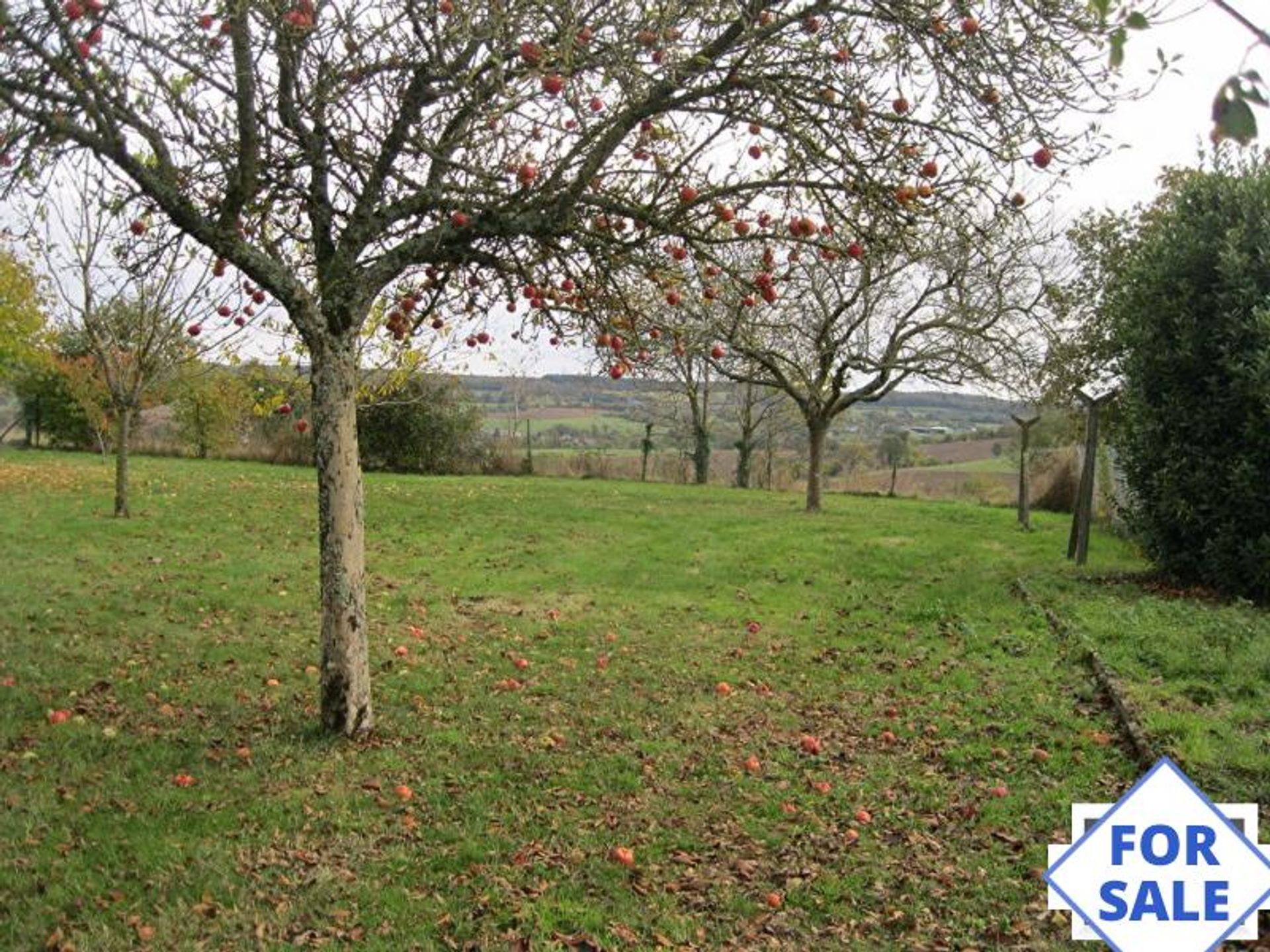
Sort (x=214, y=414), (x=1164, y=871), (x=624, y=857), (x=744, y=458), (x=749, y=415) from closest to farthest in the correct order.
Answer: (x=1164, y=871) < (x=624, y=857) < (x=214, y=414) < (x=744, y=458) < (x=749, y=415)

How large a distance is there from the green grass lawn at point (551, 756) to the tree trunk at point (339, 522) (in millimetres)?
453

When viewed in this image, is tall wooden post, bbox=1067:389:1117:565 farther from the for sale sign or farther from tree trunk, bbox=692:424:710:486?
tree trunk, bbox=692:424:710:486

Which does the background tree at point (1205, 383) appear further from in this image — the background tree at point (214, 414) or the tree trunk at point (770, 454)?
the background tree at point (214, 414)

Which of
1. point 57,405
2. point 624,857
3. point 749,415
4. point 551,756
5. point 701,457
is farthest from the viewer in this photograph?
point 749,415

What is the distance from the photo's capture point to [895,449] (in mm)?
29906

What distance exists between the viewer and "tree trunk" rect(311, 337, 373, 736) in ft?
15.3

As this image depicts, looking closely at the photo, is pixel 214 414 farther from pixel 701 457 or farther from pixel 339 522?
pixel 339 522

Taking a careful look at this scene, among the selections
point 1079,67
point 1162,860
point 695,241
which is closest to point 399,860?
point 1162,860

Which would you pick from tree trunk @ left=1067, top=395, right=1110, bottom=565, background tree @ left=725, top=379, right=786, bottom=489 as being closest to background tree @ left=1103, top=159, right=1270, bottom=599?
tree trunk @ left=1067, top=395, right=1110, bottom=565

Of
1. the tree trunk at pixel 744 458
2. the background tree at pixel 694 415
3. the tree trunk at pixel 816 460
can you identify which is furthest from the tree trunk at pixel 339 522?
the tree trunk at pixel 744 458

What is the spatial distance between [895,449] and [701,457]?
21.4 feet

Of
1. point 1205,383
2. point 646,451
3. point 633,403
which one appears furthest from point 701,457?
point 1205,383

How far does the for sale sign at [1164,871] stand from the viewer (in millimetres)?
2678

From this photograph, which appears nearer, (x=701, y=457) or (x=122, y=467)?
(x=122, y=467)
